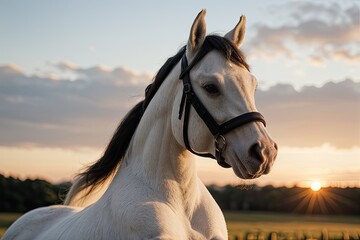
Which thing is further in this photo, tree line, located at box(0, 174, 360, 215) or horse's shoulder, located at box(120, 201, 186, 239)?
tree line, located at box(0, 174, 360, 215)

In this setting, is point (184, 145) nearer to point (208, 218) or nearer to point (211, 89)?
point (211, 89)

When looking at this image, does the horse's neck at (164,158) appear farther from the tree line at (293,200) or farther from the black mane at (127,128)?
the tree line at (293,200)

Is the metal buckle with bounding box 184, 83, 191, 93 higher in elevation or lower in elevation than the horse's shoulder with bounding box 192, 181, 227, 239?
higher

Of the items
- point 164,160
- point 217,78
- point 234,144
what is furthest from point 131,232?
point 217,78

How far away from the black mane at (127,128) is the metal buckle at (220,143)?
0.77 m

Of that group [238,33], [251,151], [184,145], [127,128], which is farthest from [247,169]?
[127,128]

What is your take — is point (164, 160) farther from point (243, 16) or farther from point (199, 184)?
point (243, 16)

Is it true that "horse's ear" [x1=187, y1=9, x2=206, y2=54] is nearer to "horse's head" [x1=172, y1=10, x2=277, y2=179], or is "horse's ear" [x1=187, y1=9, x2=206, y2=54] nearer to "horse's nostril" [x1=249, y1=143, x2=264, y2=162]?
"horse's head" [x1=172, y1=10, x2=277, y2=179]

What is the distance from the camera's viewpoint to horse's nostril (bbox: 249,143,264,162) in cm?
380

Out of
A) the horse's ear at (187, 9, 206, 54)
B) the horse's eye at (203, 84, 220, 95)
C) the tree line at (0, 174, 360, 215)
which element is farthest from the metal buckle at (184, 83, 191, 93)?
the tree line at (0, 174, 360, 215)

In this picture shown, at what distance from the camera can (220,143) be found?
4094 mm

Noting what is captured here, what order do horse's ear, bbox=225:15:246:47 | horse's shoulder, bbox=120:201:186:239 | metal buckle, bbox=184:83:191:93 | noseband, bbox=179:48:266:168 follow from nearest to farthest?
1. noseband, bbox=179:48:266:168
2. horse's shoulder, bbox=120:201:186:239
3. metal buckle, bbox=184:83:191:93
4. horse's ear, bbox=225:15:246:47

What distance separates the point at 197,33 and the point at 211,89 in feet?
2.06

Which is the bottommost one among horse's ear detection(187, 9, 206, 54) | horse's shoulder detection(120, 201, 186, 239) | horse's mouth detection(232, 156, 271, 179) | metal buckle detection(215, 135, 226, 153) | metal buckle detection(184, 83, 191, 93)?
horse's shoulder detection(120, 201, 186, 239)
